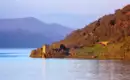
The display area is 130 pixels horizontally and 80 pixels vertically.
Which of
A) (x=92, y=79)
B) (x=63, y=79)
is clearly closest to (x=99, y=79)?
(x=92, y=79)

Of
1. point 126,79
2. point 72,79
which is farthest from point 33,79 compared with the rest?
point 126,79

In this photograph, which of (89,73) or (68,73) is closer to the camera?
(89,73)

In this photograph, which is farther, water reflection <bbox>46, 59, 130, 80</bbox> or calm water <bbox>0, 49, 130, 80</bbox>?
calm water <bbox>0, 49, 130, 80</bbox>

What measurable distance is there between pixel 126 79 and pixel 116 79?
2.48m

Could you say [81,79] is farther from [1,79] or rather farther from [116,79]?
[1,79]

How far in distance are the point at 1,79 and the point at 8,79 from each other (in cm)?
136

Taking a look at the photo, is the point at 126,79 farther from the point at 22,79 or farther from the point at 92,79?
the point at 22,79

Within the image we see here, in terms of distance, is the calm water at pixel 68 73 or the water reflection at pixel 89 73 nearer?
the water reflection at pixel 89 73

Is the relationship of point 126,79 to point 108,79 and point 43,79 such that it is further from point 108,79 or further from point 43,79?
point 43,79

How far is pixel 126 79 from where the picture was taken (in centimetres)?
7156

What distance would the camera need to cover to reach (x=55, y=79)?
75312 millimetres

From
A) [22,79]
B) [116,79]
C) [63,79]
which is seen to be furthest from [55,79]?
[116,79]

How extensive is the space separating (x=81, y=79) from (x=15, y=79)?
1299cm

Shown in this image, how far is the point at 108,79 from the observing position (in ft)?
239
